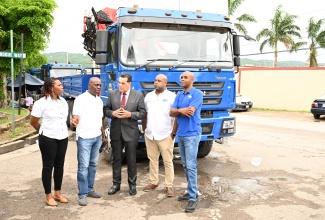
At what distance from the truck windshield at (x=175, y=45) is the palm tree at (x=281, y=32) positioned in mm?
28299

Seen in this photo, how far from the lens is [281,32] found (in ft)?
110

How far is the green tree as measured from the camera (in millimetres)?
14805

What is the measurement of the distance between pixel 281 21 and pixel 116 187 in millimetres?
31508

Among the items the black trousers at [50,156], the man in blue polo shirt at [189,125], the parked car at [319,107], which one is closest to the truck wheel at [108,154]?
the black trousers at [50,156]

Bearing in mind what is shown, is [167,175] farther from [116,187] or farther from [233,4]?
[233,4]

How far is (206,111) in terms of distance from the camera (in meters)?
6.75

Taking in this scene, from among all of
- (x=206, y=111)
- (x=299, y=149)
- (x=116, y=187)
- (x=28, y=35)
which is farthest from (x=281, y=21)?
(x=116, y=187)

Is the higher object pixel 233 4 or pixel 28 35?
pixel 233 4

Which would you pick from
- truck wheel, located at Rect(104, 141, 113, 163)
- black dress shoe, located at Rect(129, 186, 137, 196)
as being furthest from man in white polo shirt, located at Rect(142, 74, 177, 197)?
truck wheel, located at Rect(104, 141, 113, 163)

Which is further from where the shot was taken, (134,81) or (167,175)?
(134,81)

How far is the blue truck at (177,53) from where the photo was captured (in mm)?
6301

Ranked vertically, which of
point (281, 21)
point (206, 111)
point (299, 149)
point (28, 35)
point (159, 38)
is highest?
point (281, 21)

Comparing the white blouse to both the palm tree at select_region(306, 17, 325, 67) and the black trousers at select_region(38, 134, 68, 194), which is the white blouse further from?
the palm tree at select_region(306, 17, 325, 67)

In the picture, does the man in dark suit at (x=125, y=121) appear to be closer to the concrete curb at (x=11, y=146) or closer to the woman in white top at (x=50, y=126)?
the woman in white top at (x=50, y=126)
